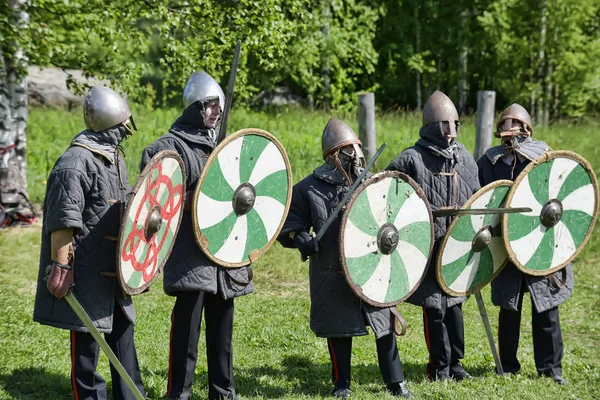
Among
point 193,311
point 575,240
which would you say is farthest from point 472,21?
point 193,311

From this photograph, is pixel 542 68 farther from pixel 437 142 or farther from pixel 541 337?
pixel 437 142

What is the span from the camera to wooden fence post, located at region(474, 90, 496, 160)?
33.0ft

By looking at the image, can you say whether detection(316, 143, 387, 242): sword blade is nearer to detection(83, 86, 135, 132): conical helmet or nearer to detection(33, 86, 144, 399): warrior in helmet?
detection(33, 86, 144, 399): warrior in helmet

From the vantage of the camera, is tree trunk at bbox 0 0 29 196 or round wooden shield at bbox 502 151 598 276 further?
tree trunk at bbox 0 0 29 196

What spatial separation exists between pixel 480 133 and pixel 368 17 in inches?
433

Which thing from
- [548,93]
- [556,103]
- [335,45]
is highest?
[335,45]

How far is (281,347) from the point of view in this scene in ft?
21.2

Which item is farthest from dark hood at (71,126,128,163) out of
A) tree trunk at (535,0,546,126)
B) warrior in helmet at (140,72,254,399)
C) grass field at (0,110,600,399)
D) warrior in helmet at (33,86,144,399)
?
tree trunk at (535,0,546,126)

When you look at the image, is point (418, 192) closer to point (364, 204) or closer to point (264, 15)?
point (364, 204)

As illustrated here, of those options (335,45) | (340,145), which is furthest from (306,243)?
(335,45)

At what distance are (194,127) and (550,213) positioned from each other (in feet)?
7.64

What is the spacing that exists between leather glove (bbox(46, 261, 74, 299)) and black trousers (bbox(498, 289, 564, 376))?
2.99m

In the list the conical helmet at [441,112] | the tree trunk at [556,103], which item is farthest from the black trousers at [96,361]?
the tree trunk at [556,103]

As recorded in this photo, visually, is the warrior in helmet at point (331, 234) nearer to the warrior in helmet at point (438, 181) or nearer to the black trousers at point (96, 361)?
the warrior in helmet at point (438, 181)
